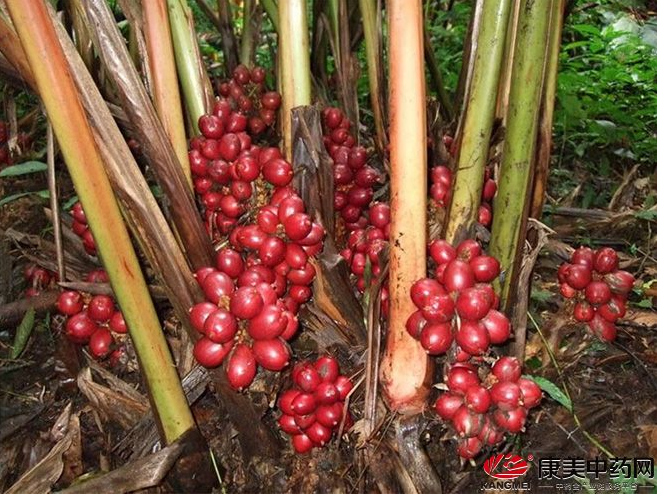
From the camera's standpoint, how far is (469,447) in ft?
4.74

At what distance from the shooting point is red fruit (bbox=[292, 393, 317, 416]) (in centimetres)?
148

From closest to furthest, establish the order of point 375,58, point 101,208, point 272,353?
point 101,208
point 272,353
point 375,58

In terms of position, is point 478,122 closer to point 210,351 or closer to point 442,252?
point 442,252

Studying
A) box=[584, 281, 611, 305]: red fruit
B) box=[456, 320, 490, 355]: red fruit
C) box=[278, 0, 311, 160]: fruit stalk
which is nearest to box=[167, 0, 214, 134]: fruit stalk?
box=[278, 0, 311, 160]: fruit stalk

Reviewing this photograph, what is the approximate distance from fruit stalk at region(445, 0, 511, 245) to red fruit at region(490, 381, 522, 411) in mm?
386

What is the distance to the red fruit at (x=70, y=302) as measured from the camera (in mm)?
1785

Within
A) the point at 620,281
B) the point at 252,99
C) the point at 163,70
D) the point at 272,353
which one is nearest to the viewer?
the point at 272,353

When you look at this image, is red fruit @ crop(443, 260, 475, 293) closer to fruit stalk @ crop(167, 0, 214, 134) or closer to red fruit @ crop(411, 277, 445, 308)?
red fruit @ crop(411, 277, 445, 308)

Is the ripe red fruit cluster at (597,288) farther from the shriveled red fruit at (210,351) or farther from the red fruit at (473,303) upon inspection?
the shriveled red fruit at (210,351)

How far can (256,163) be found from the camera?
1.74 m

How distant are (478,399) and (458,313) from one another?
194 mm

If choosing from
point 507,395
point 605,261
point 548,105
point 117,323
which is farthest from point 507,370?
point 117,323

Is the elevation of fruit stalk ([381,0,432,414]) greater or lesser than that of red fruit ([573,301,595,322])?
greater

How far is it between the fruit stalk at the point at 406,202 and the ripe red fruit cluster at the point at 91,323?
788 millimetres
